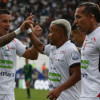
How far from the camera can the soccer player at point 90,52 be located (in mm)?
4449

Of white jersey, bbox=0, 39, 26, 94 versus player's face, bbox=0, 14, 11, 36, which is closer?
white jersey, bbox=0, 39, 26, 94

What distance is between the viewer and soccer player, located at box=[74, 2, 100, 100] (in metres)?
4.45

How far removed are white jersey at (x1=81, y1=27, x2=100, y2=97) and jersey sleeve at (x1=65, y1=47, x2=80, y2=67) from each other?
1.17 ft

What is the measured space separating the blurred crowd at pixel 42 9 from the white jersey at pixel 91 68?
23821 mm

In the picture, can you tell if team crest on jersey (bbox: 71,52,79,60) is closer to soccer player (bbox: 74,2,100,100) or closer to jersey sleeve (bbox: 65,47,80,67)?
jersey sleeve (bbox: 65,47,80,67)

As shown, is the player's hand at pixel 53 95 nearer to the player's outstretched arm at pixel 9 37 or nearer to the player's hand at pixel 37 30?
the player's outstretched arm at pixel 9 37

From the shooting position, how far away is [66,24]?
5246mm

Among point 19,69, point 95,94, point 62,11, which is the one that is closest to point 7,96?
point 95,94

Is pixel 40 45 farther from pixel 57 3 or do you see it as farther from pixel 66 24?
pixel 57 3

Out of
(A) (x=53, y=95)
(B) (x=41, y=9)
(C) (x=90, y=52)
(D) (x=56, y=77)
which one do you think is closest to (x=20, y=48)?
(D) (x=56, y=77)

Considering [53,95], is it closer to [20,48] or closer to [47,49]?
[47,49]

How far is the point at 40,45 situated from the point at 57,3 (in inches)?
1061

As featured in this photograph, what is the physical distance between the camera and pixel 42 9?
31.3 m

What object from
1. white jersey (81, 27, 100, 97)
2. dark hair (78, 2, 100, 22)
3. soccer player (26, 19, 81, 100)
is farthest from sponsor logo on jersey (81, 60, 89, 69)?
dark hair (78, 2, 100, 22)
